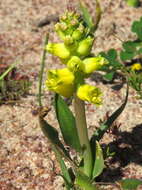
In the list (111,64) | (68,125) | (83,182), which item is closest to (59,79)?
(68,125)

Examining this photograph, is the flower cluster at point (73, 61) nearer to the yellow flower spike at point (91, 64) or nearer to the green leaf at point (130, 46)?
the yellow flower spike at point (91, 64)

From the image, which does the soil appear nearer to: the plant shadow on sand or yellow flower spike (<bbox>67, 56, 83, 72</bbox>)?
the plant shadow on sand

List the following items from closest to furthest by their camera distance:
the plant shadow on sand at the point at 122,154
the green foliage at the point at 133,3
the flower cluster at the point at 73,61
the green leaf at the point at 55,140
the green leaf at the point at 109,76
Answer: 1. the flower cluster at the point at 73,61
2. the green leaf at the point at 55,140
3. the plant shadow on sand at the point at 122,154
4. the green leaf at the point at 109,76
5. the green foliage at the point at 133,3

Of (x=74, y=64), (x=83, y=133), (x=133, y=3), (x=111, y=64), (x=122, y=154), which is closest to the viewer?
(x=74, y=64)

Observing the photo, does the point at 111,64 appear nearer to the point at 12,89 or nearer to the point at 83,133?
the point at 12,89

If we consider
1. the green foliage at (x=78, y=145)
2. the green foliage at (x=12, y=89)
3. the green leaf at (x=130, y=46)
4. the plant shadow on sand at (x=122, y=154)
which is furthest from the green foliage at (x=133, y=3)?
the green foliage at (x=78, y=145)

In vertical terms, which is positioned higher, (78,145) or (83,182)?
(78,145)

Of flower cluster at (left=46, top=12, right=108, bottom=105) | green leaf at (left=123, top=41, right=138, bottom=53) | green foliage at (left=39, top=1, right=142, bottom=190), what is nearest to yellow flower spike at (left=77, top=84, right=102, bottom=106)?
flower cluster at (left=46, top=12, right=108, bottom=105)
